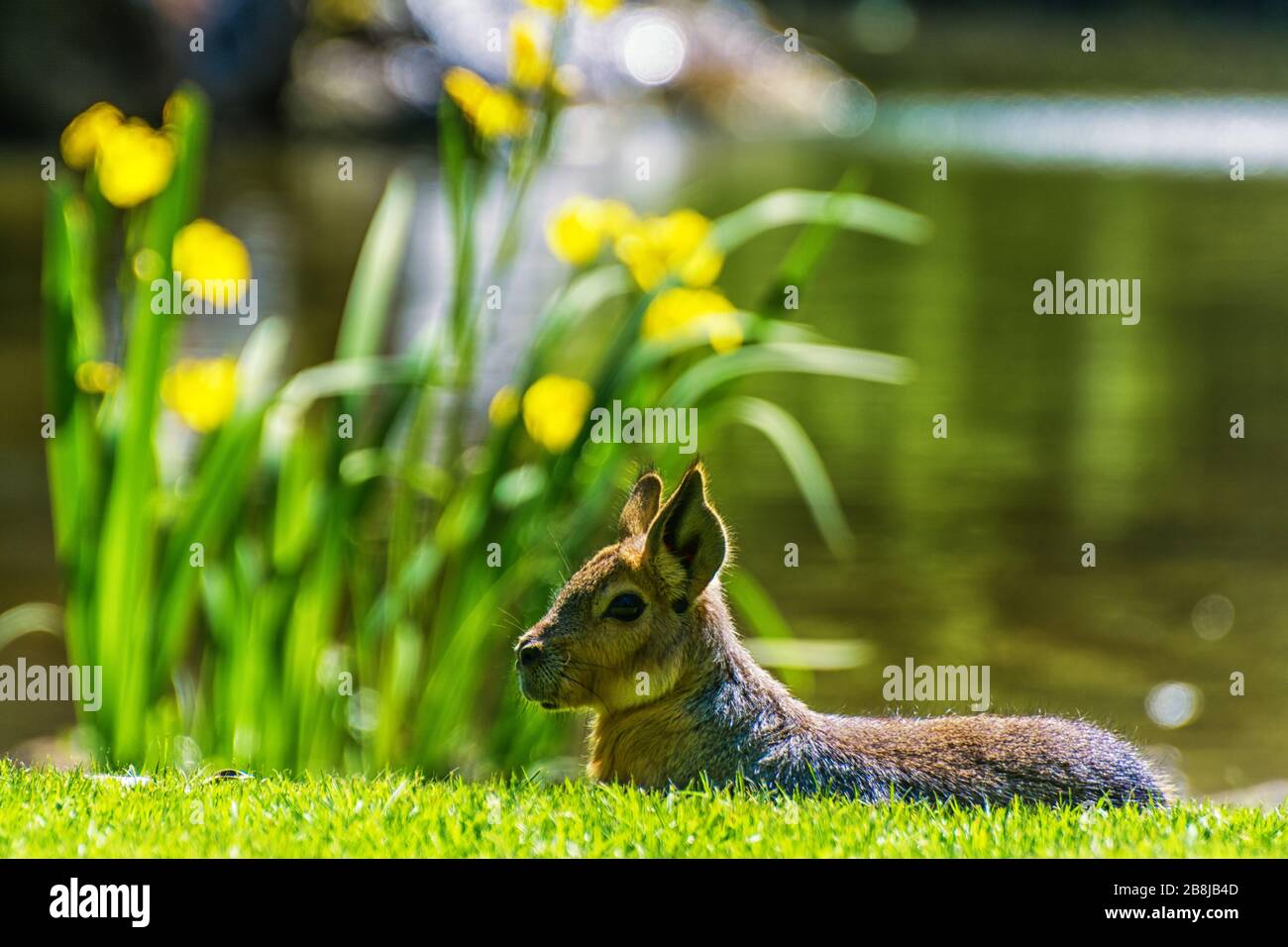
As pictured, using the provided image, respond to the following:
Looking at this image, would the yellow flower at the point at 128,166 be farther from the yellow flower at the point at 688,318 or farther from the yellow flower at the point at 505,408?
the yellow flower at the point at 688,318

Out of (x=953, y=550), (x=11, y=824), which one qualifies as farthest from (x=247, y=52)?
(x=11, y=824)

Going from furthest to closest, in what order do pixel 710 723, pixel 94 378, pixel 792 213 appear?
pixel 792 213 < pixel 94 378 < pixel 710 723

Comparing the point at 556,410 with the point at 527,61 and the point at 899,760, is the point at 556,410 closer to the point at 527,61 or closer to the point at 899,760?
the point at 527,61

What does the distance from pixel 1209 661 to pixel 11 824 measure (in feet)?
19.1

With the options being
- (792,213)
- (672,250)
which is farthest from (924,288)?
(672,250)

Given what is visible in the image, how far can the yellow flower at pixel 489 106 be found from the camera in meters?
5.12

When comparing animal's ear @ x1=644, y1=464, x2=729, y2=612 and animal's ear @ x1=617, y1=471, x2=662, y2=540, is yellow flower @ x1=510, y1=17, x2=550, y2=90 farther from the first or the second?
animal's ear @ x1=644, y1=464, x2=729, y2=612

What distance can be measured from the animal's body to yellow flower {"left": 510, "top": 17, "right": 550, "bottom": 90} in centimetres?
183

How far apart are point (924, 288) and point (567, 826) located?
42.9 ft

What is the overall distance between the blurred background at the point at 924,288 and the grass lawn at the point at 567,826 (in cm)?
276

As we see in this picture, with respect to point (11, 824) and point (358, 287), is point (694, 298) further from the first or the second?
point (11, 824)

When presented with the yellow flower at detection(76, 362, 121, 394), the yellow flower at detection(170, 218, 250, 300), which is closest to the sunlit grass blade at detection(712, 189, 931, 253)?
the yellow flower at detection(170, 218, 250, 300)

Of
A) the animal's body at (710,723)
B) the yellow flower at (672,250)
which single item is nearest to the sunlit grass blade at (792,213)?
the yellow flower at (672,250)

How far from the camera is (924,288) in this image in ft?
52.4
